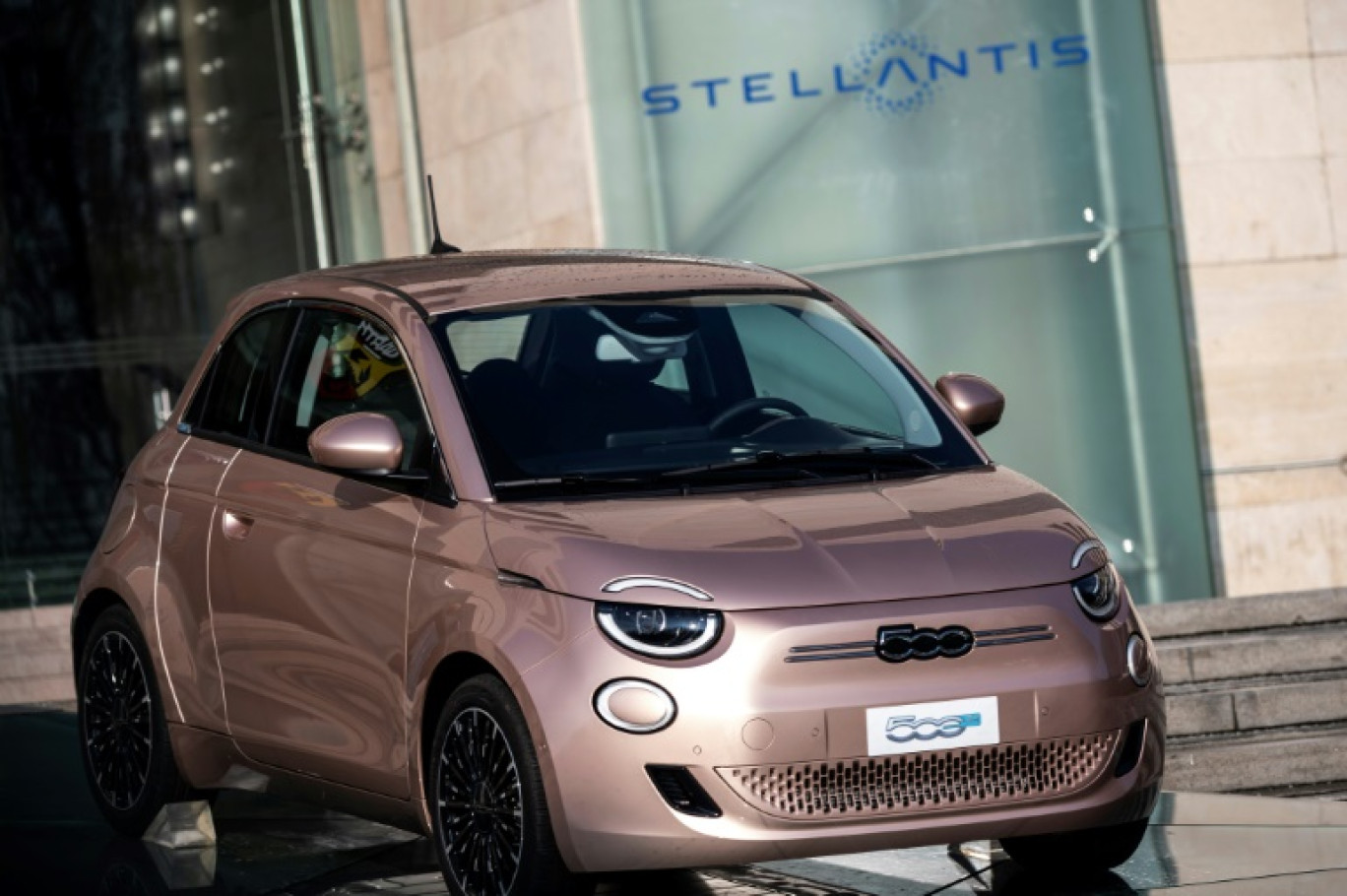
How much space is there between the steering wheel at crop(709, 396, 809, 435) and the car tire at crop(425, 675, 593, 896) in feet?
3.74

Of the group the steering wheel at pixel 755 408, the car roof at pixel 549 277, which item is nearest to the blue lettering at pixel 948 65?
the car roof at pixel 549 277

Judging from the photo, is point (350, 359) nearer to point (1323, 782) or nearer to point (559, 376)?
point (559, 376)

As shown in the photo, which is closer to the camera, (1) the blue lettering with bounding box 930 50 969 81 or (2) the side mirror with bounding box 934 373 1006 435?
(2) the side mirror with bounding box 934 373 1006 435

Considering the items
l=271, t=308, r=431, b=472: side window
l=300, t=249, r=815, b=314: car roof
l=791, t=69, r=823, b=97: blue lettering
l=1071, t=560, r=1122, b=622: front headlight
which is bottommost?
l=1071, t=560, r=1122, b=622: front headlight

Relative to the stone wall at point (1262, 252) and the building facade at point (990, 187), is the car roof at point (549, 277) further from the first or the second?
the stone wall at point (1262, 252)

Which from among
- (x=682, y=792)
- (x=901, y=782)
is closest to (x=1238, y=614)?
(x=901, y=782)

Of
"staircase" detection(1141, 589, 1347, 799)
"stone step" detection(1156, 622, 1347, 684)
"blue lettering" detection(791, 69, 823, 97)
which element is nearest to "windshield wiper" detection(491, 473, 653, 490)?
"staircase" detection(1141, 589, 1347, 799)

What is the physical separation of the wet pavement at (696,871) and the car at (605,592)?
0.19m

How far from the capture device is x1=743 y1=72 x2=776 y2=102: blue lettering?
15859 mm

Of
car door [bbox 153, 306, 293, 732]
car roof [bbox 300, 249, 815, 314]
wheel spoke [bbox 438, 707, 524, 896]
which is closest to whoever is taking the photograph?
wheel spoke [bbox 438, 707, 524, 896]

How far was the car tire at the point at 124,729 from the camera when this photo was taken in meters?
7.85

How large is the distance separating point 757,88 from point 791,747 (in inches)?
411

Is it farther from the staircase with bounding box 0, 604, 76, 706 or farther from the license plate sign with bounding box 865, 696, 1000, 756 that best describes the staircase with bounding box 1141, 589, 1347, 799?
the staircase with bounding box 0, 604, 76, 706

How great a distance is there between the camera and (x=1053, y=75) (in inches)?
632
